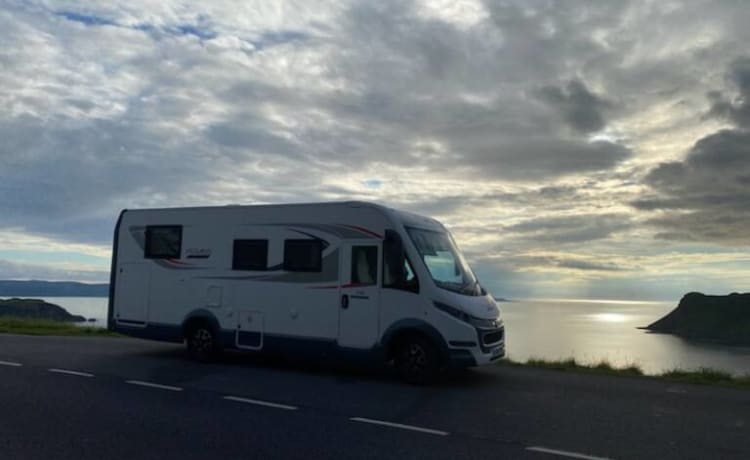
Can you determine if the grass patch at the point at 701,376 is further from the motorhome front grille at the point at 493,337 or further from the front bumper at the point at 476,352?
the front bumper at the point at 476,352

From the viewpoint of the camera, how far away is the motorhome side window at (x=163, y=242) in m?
13.1

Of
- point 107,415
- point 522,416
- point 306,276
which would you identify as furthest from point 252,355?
point 522,416

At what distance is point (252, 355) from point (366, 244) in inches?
177

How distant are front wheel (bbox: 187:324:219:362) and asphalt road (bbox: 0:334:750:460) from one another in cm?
40

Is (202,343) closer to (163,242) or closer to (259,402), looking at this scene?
(163,242)

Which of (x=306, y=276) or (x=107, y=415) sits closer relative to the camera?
(x=107, y=415)

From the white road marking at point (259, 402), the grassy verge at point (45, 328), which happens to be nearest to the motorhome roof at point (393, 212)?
the white road marking at point (259, 402)

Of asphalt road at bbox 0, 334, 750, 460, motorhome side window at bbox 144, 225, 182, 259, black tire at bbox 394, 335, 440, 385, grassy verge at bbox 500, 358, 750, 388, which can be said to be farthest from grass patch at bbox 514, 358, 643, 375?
motorhome side window at bbox 144, 225, 182, 259

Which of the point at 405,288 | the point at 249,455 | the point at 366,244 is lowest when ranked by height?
the point at 249,455

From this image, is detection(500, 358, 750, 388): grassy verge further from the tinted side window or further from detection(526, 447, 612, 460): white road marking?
detection(526, 447, 612, 460): white road marking

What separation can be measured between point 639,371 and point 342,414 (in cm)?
715

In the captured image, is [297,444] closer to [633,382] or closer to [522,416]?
[522,416]

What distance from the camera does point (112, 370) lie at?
11227 millimetres

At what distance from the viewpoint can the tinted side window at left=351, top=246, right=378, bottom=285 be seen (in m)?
10.9
